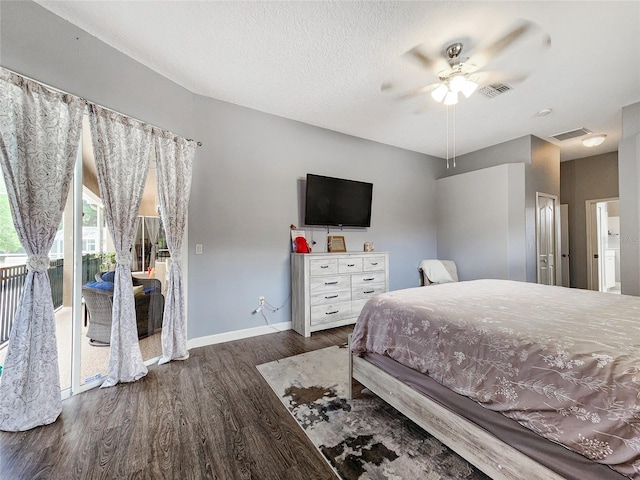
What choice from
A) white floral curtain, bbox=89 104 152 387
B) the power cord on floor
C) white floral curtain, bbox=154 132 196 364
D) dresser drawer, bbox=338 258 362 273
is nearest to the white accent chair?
dresser drawer, bbox=338 258 362 273

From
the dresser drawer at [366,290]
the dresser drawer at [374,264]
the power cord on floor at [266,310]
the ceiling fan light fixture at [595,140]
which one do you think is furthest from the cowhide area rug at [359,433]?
the ceiling fan light fixture at [595,140]

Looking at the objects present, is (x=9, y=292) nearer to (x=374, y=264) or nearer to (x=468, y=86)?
(x=374, y=264)

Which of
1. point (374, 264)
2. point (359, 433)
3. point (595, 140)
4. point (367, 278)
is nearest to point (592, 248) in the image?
point (595, 140)

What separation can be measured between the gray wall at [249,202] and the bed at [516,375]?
1882mm

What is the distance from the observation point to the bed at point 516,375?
0.92m

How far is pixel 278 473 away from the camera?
1407 millimetres

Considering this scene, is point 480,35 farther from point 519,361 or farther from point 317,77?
point 519,361

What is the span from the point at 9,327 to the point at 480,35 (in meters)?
4.21

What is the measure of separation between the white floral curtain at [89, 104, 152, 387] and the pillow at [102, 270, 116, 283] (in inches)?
4.3

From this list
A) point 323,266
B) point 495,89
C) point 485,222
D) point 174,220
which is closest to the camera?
point 174,220

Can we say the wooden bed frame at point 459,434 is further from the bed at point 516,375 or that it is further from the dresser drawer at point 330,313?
the dresser drawer at point 330,313

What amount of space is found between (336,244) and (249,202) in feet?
4.82

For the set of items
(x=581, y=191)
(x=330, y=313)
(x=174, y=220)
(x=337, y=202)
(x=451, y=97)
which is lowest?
(x=330, y=313)

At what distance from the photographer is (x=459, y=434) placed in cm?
132
